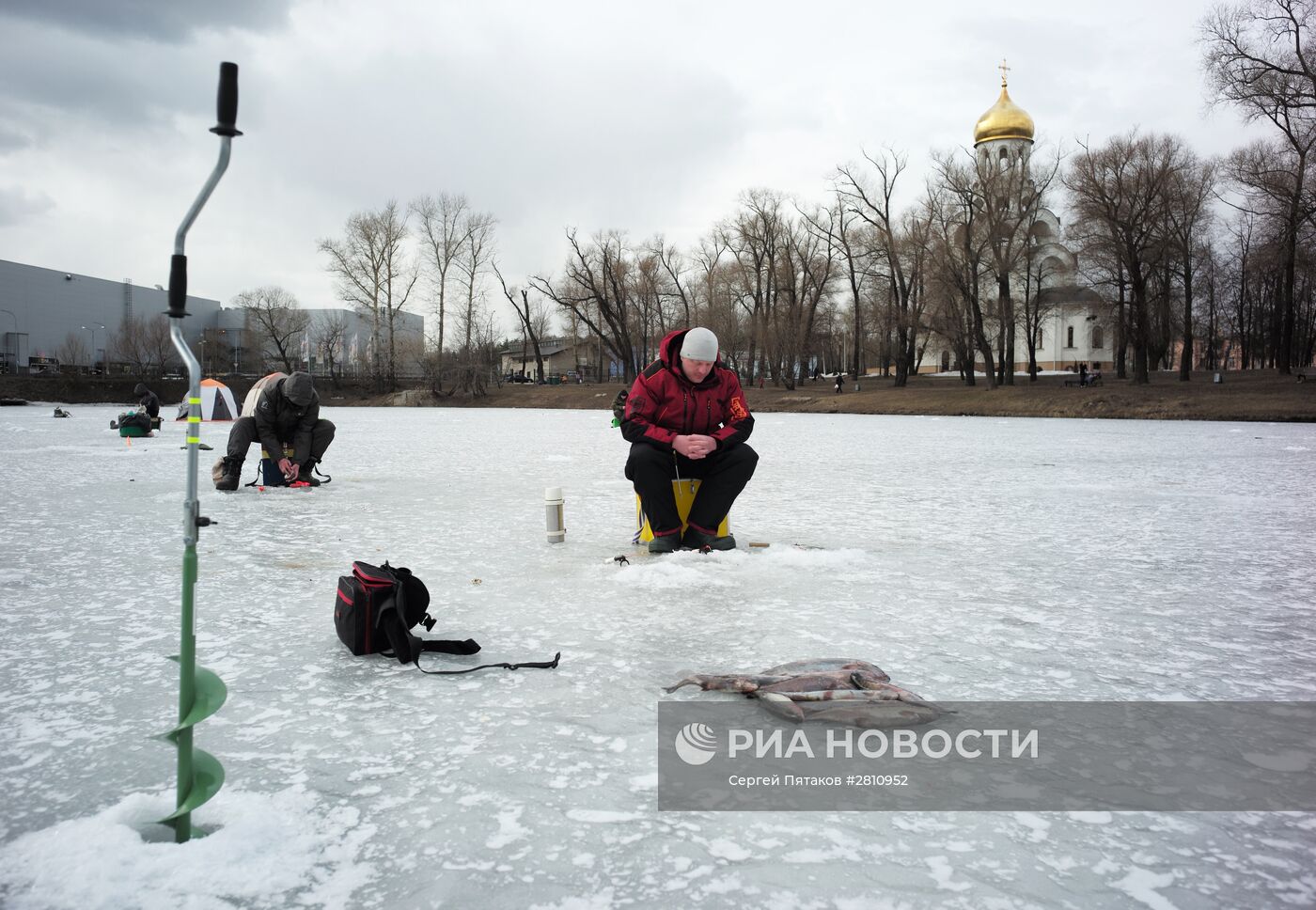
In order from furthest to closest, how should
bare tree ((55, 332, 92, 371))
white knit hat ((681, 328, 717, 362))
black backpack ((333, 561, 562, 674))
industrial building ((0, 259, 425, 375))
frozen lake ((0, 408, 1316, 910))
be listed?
bare tree ((55, 332, 92, 371)) → industrial building ((0, 259, 425, 375)) → white knit hat ((681, 328, 717, 362)) → black backpack ((333, 561, 562, 674)) → frozen lake ((0, 408, 1316, 910))

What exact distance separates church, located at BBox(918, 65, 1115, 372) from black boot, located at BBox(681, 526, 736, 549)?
38.0 metres

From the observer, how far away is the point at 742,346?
65125mm

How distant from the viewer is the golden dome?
56062 millimetres

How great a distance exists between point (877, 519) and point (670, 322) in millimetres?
60375

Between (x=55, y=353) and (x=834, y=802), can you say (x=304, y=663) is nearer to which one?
(x=834, y=802)

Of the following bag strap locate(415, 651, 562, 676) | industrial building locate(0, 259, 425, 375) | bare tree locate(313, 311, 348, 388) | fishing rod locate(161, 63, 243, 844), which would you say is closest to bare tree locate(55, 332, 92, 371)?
industrial building locate(0, 259, 425, 375)

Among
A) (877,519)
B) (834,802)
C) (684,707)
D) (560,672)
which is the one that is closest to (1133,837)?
(834,802)

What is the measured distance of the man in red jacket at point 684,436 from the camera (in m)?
5.54

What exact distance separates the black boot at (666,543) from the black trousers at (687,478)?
0.03m

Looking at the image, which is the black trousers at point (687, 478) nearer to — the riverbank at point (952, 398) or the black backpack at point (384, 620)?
the black backpack at point (384, 620)

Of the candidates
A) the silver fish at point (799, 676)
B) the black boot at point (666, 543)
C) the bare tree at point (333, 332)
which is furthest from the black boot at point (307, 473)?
the bare tree at point (333, 332)

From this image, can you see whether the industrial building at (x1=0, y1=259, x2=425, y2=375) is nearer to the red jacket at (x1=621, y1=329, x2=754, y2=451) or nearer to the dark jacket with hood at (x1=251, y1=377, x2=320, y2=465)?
the dark jacket with hood at (x1=251, y1=377, x2=320, y2=465)

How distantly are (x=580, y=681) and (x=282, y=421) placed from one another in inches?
295

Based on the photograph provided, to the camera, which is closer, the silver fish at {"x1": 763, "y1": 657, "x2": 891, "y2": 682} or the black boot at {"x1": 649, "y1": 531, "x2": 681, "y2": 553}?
the silver fish at {"x1": 763, "y1": 657, "x2": 891, "y2": 682}
